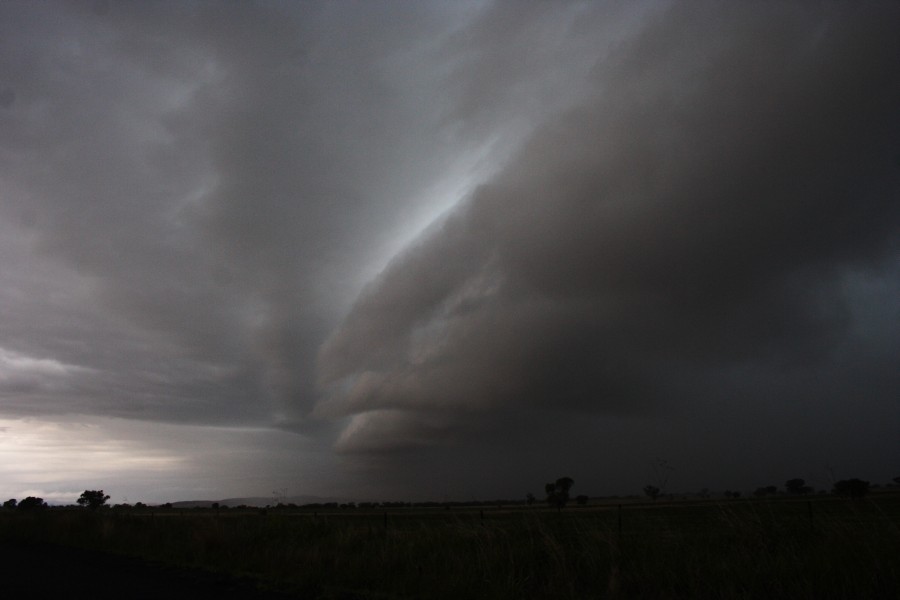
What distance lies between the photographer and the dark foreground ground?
1059cm

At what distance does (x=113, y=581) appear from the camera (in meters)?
12.6

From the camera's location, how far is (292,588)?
11172mm

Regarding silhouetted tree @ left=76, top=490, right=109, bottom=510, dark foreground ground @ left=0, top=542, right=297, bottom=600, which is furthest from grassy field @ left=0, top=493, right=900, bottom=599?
silhouetted tree @ left=76, top=490, right=109, bottom=510

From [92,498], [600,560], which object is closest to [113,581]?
[600,560]

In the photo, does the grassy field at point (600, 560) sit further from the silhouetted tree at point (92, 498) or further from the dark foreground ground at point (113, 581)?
the silhouetted tree at point (92, 498)

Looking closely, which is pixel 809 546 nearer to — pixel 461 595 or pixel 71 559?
pixel 461 595

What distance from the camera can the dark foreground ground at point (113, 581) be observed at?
34.7 feet

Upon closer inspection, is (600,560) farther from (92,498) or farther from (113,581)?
(92,498)

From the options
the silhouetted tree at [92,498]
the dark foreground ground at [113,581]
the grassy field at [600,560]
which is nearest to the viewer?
the grassy field at [600,560]

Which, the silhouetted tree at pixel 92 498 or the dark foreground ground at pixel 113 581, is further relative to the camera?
the silhouetted tree at pixel 92 498

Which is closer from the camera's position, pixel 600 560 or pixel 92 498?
pixel 600 560

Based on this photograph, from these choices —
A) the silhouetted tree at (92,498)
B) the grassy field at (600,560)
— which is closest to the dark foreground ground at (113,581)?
the grassy field at (600,560)

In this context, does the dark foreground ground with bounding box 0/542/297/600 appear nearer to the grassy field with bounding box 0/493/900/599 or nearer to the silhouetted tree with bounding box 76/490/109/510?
the grassy field with bounding box 0/493/900/599

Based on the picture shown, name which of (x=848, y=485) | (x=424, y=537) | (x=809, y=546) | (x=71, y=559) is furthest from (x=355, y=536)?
(x=848, y=485)
